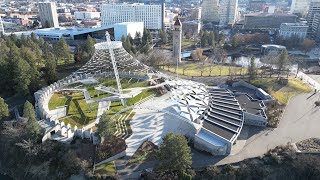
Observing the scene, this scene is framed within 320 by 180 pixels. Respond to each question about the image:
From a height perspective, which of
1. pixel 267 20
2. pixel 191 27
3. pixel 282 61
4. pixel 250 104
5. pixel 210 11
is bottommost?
pixel 250 104

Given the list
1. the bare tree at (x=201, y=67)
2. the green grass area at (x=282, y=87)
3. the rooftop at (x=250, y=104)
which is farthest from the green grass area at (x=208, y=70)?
the rooftop at (x=250, y=104)

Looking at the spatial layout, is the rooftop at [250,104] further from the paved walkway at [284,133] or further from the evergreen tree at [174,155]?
the evergreen tree at [174,155]

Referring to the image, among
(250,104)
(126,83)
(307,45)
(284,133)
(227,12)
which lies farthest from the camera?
(227,12)

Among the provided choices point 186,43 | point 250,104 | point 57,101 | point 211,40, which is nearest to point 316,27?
point 211,40

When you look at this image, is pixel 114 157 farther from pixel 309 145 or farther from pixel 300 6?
pixel 300 6

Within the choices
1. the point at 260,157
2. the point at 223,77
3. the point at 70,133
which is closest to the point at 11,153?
the point at 70,133

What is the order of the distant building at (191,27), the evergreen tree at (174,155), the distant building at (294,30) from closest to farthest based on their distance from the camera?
1. the evergreen tree at (174,155)
2. the distant building at (294,30)
3. the distant building at (191,27)

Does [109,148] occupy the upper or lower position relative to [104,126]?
lower

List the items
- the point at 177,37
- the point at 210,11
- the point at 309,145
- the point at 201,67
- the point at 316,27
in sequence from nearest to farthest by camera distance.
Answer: the point at 309,145 < the point at 201,67 < the point at 177,37 < the point at 316,27 < the point at 210,11

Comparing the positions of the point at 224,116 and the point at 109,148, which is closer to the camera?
the point at 109,148
